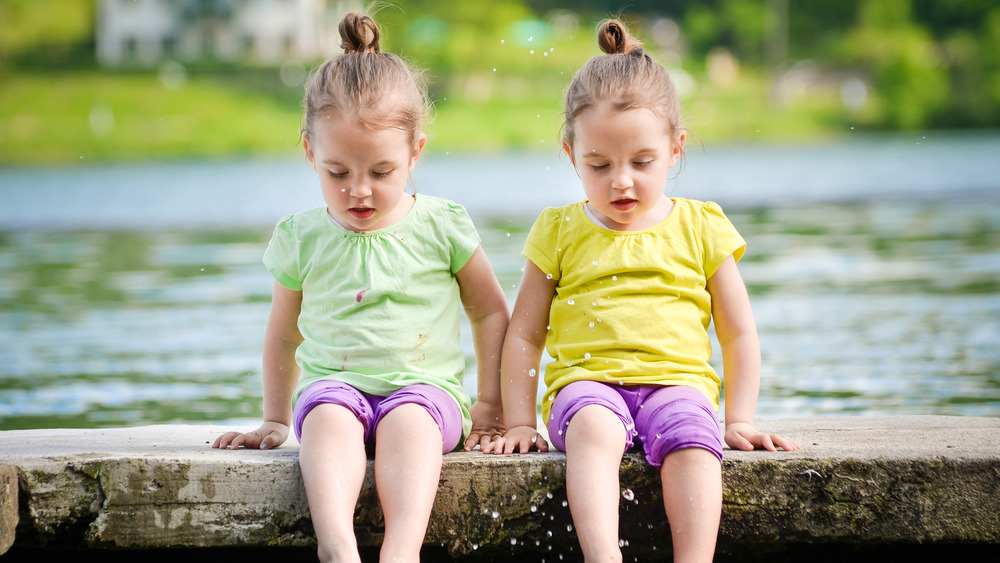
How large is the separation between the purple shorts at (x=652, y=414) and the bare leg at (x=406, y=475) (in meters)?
0.32

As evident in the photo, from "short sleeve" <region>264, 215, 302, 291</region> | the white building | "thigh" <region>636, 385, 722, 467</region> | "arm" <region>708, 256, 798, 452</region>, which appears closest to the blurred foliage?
the white building

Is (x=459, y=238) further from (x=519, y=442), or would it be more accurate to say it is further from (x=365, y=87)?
(x=519, y=442)

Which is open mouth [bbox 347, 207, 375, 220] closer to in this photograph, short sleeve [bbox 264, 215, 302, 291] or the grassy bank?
short sleeve [bbox 264, 215, 302, 291]

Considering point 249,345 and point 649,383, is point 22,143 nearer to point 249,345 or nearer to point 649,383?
point 249,345

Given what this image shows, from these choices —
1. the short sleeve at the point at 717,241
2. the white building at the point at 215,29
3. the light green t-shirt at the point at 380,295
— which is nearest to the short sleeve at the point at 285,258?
the light green t-shirt at the point at 380,295

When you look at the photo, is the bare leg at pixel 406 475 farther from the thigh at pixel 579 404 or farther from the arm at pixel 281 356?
the arm at pixel 281 356

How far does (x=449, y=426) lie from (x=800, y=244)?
8.66 m

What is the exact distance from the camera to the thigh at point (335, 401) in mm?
2830

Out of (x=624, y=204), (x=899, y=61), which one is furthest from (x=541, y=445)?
(x=899, y=61)

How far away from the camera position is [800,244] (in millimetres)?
10984

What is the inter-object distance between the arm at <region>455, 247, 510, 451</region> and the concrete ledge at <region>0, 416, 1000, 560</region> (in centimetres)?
37

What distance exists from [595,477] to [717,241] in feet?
2.55

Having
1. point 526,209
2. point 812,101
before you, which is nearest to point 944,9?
point 812,101

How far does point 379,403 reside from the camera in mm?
2906
